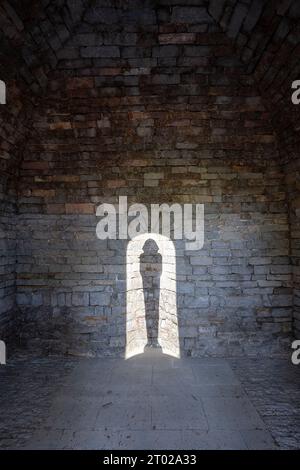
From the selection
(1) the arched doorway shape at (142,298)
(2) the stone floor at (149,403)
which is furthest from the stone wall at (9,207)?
(1) the arched doorway shape at (142,298)

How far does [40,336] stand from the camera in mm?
4648

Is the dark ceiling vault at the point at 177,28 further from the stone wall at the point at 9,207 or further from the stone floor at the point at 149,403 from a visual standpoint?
the stone floor at the point at 149,403

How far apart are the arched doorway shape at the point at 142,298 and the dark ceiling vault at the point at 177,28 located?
2560 millimetres

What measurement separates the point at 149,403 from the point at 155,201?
285 cm

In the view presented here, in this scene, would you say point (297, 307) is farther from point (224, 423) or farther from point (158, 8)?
point (158, 8)

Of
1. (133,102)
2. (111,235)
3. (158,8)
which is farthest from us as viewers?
(111,235)

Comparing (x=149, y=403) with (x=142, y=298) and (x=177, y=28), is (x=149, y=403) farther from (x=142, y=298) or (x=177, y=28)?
(x=177, y=28)

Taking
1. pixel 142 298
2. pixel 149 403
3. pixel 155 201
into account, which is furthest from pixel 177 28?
pixel 149 403

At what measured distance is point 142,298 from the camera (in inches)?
187

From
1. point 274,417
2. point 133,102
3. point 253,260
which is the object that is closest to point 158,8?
point 133,102

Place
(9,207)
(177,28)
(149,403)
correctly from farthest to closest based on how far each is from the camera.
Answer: (9,207), (177,28), (149,403)

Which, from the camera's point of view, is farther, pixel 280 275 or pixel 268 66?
pixel 280 275

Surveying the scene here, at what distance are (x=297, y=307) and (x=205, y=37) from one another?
4122mm

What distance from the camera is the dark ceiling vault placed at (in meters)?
3.21
